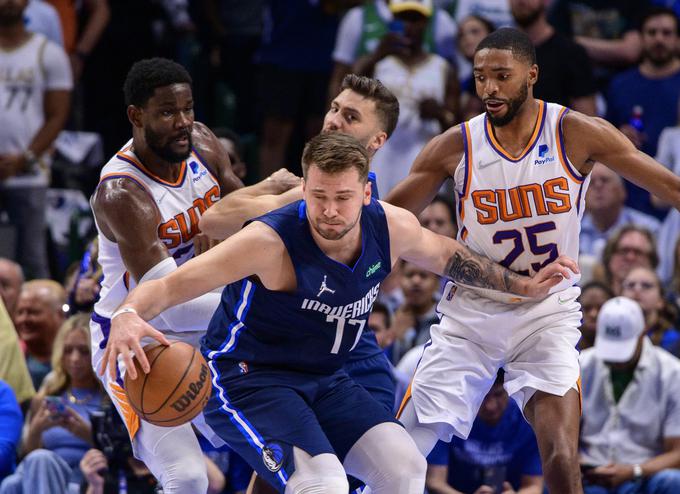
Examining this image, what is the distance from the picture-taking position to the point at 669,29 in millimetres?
9844

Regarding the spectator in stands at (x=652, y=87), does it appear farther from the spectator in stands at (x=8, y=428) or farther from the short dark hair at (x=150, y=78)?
the spectator in stands at (x=8, y=428)

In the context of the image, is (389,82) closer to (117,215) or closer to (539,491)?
(539,491)

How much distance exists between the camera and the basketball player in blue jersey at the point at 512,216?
5.77 meters

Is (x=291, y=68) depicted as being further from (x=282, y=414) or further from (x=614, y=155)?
(x=282, y=414)

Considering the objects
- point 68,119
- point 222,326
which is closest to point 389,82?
point 68,119

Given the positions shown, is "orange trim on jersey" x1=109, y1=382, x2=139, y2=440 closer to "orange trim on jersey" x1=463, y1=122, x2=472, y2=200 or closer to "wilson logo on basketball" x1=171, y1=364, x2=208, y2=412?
"wilson logo on basketball" x1=171, y1=364, x2=208, y2=412

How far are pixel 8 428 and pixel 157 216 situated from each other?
196cm

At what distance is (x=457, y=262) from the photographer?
573 cm

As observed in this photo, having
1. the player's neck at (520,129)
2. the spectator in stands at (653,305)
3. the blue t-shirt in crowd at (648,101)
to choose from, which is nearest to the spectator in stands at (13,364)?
the player's neck at (520,129)

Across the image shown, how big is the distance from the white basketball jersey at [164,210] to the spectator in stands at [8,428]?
1.29 meters

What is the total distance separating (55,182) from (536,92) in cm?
412

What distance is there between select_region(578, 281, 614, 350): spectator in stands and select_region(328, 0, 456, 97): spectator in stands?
2525 mm

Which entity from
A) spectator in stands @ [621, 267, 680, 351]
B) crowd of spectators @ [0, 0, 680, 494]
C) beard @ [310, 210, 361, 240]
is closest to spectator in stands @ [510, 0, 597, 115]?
crowd of spectators @ [0, 0, 680, 494]

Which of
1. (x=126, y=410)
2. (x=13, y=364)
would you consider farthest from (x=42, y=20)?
(x=126, y=410)
